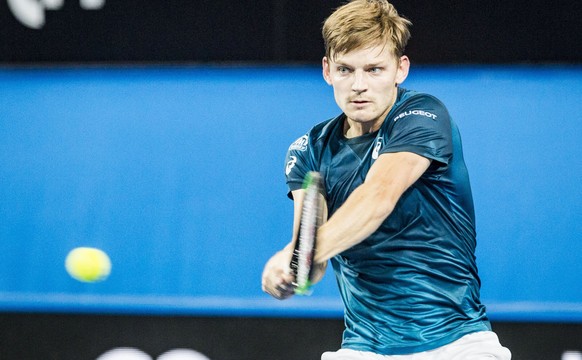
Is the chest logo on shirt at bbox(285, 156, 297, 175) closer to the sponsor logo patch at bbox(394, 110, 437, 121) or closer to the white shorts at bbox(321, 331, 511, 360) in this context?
the sponsor logo patch at bbox(394, 110, 437, 121)

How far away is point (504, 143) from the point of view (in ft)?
14.3

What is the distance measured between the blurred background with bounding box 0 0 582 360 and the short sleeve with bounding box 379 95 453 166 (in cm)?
185

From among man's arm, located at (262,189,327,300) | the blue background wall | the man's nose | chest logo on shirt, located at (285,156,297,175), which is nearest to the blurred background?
the blue background wall

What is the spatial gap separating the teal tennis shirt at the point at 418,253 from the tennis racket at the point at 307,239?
0.25 m

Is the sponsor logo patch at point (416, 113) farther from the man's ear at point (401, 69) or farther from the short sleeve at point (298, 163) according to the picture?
the short sleeve at point (298, 163)

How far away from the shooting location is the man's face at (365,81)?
2590mm

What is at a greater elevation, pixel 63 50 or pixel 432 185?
pixel 63 50

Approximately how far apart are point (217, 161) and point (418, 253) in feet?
6.95

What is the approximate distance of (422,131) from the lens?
242cm

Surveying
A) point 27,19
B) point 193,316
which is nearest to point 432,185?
point 193,316

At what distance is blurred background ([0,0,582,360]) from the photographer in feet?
14.2

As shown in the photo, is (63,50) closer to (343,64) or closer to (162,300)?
(162,300)

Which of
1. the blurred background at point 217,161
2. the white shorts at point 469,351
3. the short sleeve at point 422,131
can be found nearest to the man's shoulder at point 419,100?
the short sleeve at point 422,131

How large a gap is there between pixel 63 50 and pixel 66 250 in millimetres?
1080
